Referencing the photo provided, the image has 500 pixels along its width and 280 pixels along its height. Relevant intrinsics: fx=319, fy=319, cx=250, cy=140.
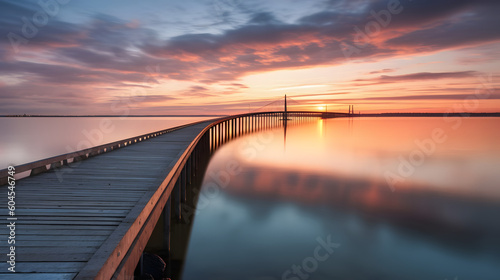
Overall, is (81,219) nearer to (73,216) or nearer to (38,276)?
(73,216)

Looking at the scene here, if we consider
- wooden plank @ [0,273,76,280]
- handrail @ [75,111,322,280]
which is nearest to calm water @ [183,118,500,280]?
handrail @ [75,111,322,280]

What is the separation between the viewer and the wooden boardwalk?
102 inches

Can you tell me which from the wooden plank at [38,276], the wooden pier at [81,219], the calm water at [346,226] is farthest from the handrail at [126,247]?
the calm water at [346,226]

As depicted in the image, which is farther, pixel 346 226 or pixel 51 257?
pixel 346 226

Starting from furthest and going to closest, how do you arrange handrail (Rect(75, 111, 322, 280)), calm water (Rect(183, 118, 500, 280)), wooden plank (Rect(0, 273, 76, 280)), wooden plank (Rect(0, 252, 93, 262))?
calm water (Rect(183, 118, 500, 280)) → wooden plank (Rect(0, 252, 93, 262)) → handrail (Rect(75, 111, 322, 280)) → wooden plank (Rect(0, 273, 76, 280))

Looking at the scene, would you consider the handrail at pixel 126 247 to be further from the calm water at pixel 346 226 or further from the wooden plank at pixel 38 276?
the calm water at pixel 346 226

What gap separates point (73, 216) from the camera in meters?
3.75

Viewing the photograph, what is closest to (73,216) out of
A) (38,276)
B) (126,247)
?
(126,247)

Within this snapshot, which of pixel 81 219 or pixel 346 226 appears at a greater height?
pixel 81 219

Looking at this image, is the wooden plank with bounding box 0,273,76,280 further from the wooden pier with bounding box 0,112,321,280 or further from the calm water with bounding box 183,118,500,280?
the calm water with bounding box 183,118,500,280

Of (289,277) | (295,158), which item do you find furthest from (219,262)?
(295,158)

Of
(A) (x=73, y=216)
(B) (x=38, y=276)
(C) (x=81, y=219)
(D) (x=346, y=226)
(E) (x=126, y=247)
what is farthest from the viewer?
(D) (x=346, y=226)

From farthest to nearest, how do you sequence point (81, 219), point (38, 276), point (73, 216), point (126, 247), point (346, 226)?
point (346, 226) < point (73, 216) < point (81, 219) < point (126, 247) < point (38, 276)

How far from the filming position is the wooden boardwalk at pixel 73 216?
2587 mm
